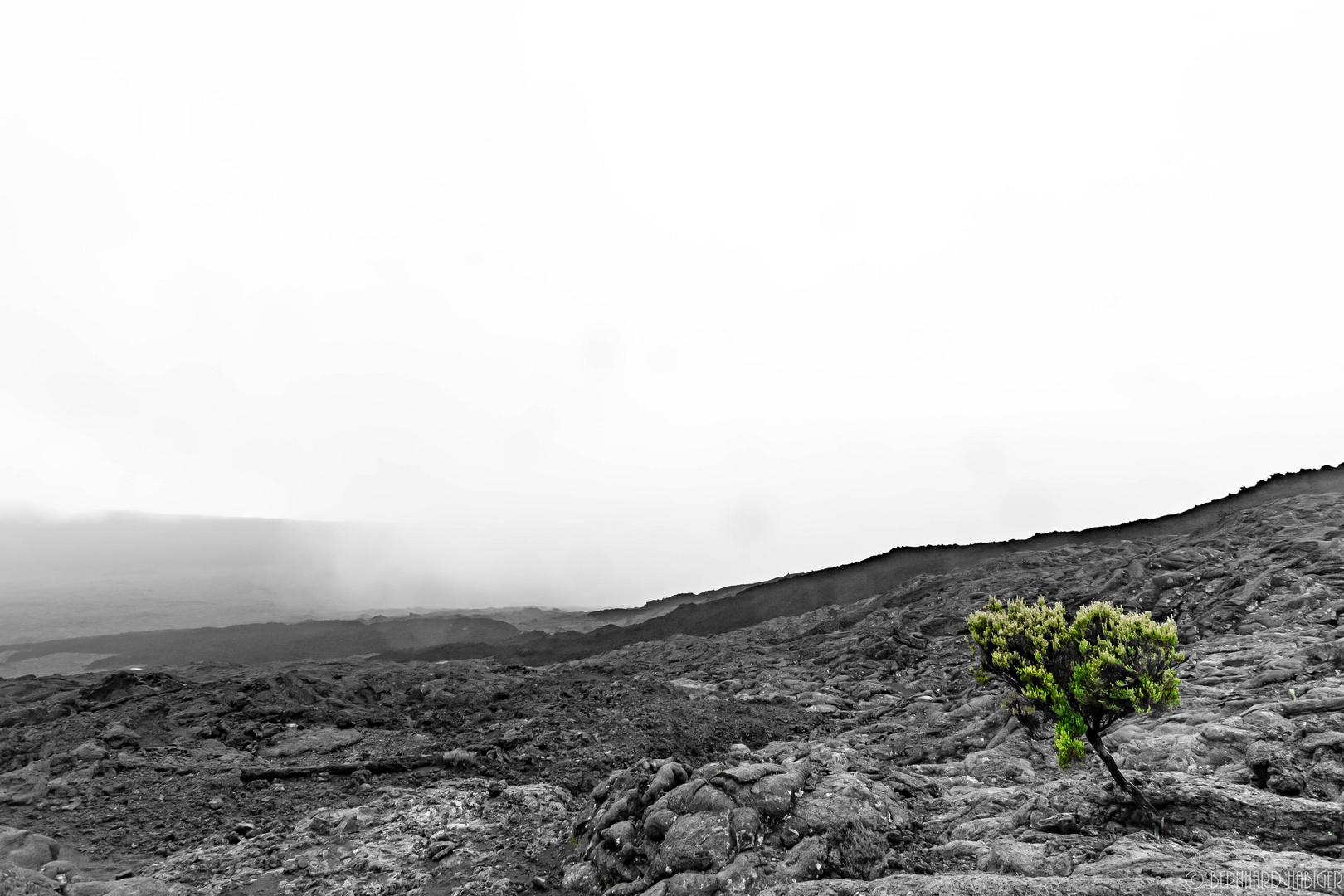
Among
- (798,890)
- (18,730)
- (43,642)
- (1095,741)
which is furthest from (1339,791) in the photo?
(43,642)

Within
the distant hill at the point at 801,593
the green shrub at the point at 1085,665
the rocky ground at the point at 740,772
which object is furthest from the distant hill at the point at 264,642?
the green shrub at the point at 1085,665

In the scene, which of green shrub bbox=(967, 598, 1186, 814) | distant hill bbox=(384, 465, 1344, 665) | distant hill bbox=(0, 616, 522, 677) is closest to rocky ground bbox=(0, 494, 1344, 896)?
green shrub bbox=(967, 598, 1186, 814)

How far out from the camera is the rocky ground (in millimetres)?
10125

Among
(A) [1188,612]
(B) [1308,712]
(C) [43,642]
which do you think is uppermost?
(A) [1188,612]

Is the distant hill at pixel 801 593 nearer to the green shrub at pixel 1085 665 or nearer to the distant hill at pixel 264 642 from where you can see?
the distant hill at pixel 264 642

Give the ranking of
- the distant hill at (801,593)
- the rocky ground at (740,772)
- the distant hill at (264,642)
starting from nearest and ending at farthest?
the rocky ground at (740,772) → the distant hill at (801,593) → the distant hill at (264,642)

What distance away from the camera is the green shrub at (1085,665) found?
9742 millimetres

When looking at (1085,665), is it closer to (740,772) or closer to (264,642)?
(740,772)

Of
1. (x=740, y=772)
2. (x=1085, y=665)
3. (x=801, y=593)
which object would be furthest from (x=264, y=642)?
(x=1085, y=665)

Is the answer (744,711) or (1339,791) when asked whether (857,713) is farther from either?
(1339,791)

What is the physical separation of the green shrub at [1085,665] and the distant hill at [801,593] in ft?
134

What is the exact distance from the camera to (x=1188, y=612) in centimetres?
2514

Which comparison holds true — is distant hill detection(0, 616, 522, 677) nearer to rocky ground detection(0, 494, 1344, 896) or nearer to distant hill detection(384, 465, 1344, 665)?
distant hill detection(384, 465, 1344, 665)

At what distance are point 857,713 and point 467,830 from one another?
16039mm
